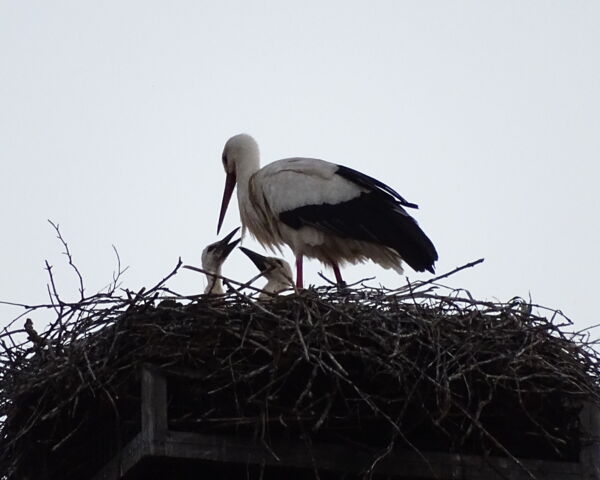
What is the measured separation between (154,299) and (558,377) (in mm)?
1564

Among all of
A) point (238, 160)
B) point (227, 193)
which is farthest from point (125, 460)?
point (227, 193)

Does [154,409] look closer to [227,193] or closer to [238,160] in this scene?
[238,160]

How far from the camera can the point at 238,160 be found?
27.1 feet

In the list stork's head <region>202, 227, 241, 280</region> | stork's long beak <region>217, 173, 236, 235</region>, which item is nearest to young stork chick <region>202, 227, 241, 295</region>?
stork's head <region>202, 227, 241, 280</region>

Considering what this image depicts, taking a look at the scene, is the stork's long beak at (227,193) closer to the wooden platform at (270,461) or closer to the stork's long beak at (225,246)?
the stork's long beak at (225,246)

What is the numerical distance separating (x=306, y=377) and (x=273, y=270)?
2409mm

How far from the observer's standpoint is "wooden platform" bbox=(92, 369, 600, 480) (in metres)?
4.98

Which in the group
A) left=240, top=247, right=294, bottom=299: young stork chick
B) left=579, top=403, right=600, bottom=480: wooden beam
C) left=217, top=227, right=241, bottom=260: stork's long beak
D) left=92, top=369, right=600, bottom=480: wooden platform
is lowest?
left=92, top=369, right=600, bottom=480: wooden platform

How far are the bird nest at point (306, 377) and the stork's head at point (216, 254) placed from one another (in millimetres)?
2090

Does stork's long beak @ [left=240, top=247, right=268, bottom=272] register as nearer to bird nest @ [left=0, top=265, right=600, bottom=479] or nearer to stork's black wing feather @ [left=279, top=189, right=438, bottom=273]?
stork's black wing feather @ [left=279, top=189, right=438, bottom=273]

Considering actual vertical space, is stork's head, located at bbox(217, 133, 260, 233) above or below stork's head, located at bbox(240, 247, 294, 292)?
above

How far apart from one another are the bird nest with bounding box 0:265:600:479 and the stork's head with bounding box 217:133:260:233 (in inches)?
102

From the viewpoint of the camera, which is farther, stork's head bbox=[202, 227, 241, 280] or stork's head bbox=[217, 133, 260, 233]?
stork's head bbox=[217, 133, 260, 233]

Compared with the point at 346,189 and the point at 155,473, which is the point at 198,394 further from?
the point at 346,189
